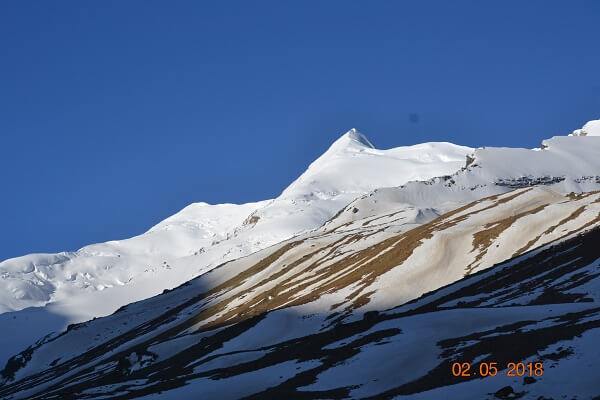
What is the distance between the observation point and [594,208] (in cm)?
13500

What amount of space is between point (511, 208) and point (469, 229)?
27.0 meters

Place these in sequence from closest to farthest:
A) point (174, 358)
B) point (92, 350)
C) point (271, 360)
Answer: point (271, 360) < point (174, 358) < point (92, 350)

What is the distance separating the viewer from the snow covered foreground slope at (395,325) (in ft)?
188

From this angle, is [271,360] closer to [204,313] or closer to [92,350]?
[204,313]

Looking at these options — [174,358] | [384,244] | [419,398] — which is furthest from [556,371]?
[384,244]
